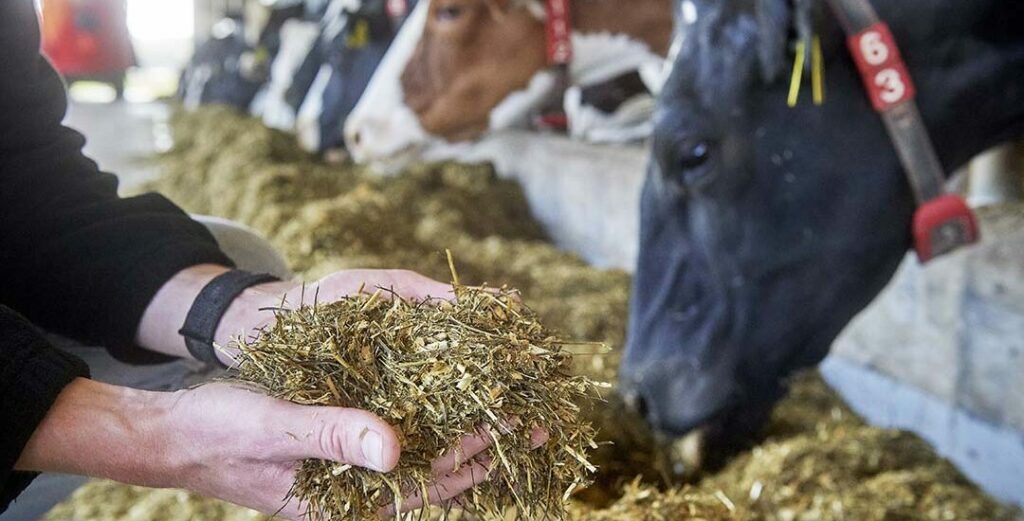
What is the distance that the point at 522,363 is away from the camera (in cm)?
102

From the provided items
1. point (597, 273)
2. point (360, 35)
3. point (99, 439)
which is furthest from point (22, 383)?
point (360, 35)

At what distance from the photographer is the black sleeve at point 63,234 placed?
1.40 meters

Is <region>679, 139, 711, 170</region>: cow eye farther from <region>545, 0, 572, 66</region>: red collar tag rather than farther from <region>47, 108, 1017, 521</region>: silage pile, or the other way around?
<region>545, 0, 572, 66</region>: red collar tag

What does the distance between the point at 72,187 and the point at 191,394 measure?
2.16 ft

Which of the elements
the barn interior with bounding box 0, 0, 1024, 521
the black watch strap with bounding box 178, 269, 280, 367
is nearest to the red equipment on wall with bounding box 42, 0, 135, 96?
the barn interior with bounding box 0, 0, 1024, 521

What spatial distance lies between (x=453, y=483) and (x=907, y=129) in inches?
51.8

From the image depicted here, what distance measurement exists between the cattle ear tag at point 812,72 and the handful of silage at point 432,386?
1056mm

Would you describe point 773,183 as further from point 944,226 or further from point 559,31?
point 559,31

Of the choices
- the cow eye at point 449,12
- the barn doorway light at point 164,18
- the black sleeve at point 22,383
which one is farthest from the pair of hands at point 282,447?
the barn doorway light at point 164,18

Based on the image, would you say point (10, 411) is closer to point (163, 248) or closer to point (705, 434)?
point (163, 248)

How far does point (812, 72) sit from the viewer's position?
1.91m

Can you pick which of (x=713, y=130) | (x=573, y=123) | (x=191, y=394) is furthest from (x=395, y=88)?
(x=191, y=394)

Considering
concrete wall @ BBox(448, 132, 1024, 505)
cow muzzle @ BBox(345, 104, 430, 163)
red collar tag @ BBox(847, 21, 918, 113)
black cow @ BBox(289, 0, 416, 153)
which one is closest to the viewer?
red collar tag @ BBox(847, 21, 918, 113)

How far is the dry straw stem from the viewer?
3.19 ft
